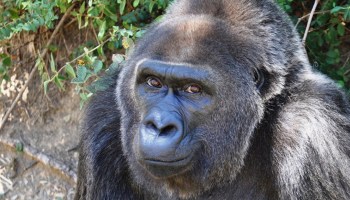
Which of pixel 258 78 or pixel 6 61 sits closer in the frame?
pixel 258 78

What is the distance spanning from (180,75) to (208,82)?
171 millimetres

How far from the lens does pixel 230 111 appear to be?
3795 millimetres

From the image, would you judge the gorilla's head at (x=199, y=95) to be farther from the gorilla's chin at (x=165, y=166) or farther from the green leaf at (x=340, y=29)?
the green leaf at (x=340, y=29)

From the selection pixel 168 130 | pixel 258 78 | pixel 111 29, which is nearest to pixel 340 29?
pixel 258 78

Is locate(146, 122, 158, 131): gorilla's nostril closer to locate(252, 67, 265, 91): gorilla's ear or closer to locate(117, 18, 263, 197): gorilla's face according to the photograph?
locate(117, 18, 263, 197): gorilla's face

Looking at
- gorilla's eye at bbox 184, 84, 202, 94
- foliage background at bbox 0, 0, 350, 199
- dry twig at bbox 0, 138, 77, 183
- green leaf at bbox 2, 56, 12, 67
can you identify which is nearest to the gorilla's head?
gorilla's eye at bbox 184, 84, 202, 94

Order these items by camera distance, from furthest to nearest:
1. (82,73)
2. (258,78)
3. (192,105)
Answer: (82,73) < (258,78) < (192,105)

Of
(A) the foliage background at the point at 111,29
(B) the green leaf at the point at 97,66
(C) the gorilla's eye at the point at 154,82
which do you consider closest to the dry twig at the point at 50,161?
(A) the foliage background at the point at 111,29

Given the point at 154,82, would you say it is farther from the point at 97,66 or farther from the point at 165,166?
the point at 97,66

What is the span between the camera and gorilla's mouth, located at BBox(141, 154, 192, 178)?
3580 mm

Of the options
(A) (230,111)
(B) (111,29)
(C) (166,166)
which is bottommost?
(B) (111,29)

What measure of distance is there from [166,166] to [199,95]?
1.57 ft

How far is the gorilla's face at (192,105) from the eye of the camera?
363 cm

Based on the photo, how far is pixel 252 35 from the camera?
154 inches
